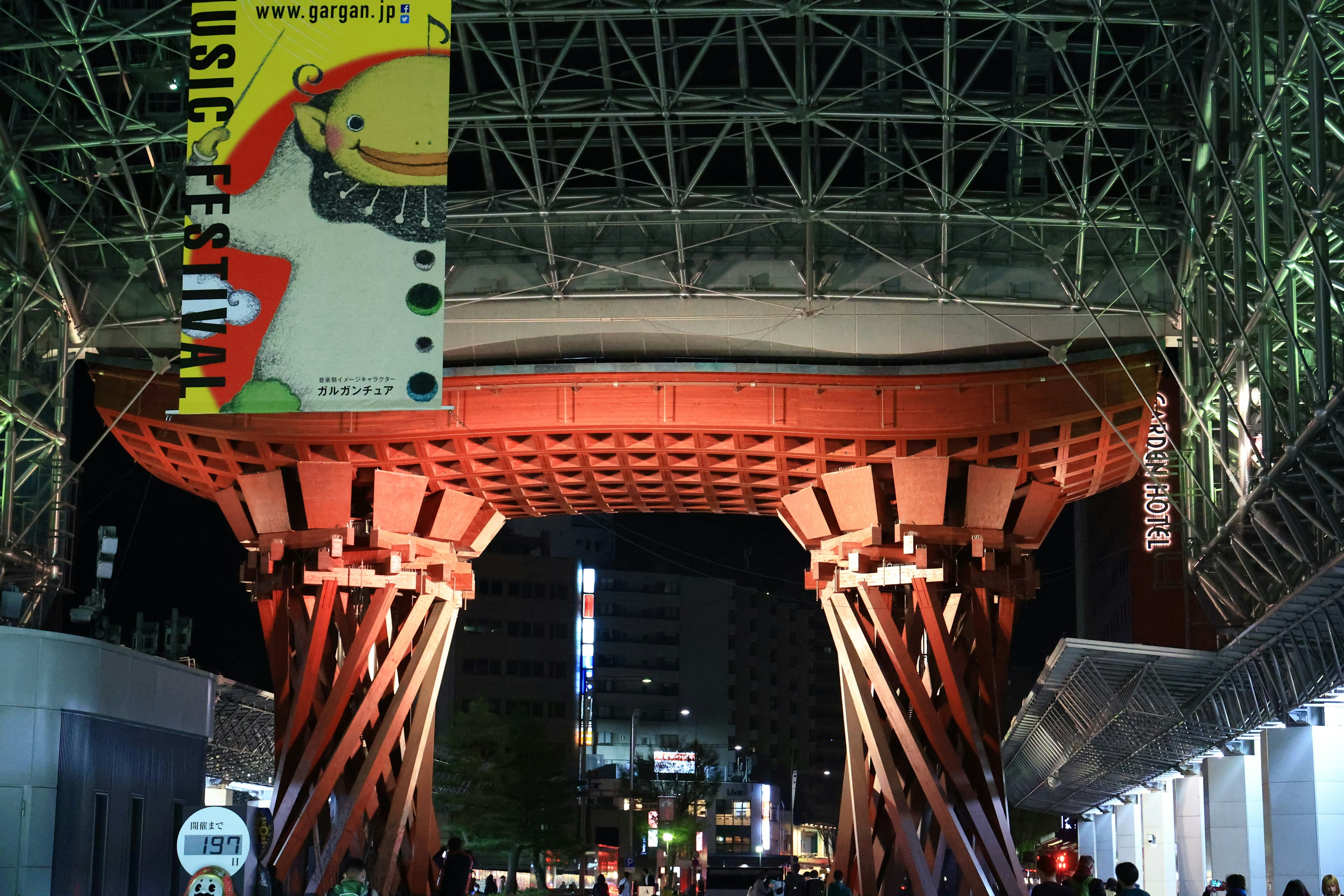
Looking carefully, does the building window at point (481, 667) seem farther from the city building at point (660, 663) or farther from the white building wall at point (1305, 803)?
the white building wall at point (1305, 803)

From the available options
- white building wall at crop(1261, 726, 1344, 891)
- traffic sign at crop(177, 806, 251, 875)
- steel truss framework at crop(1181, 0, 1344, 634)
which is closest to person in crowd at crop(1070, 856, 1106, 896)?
steel truss framework at crop(1181, 0, 1344, 634)

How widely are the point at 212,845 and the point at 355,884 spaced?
1.22m

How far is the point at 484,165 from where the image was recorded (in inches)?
1276

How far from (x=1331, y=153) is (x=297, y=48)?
1594 centimetres

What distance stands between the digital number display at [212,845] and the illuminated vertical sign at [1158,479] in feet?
75.3

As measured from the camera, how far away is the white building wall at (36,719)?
728 inches

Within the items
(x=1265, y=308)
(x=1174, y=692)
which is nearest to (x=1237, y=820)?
Answer: (x=1174, y=692)

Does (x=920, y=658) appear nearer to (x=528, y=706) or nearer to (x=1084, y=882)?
(x=1084, y=882)

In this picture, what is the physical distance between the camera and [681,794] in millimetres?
105812

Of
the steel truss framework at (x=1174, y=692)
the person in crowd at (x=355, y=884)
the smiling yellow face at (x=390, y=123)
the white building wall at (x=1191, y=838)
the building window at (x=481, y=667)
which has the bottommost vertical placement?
the white building wall at (x=1191, y=838)

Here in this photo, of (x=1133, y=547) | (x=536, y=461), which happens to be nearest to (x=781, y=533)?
(x=1133, y=547)

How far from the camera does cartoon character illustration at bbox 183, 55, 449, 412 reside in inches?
752

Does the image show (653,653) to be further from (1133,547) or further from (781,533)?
(1133,547)

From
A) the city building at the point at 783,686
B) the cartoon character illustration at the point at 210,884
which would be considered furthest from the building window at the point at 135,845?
the city building at the point at 783,686
